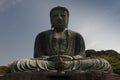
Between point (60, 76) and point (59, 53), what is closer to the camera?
Result: point (60, 76)

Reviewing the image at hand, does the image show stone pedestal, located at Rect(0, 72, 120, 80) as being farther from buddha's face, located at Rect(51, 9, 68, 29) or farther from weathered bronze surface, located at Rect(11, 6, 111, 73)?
buddha's face, located at Rect(51, 9, 68, 29)

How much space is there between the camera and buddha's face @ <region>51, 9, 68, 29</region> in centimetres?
1243

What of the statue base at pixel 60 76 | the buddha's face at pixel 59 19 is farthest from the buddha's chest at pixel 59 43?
the statue base at pixel 60 76

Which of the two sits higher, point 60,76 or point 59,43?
point 59,43

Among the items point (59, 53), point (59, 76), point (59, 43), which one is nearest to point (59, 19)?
point (59, 43)

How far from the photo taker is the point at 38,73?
9930 millimetres

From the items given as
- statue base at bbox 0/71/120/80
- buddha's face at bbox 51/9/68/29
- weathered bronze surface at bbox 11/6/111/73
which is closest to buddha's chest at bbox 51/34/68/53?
weathered bronze surface at bbox 11/6/111/73

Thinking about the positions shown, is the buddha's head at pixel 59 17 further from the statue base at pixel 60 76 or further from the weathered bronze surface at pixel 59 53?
the statue base at pixel 60 76


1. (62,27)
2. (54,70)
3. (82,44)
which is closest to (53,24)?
(62,27)

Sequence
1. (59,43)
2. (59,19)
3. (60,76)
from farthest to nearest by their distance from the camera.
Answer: (59,19) → (59,43) → (60,76)

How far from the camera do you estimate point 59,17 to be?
12.5 m

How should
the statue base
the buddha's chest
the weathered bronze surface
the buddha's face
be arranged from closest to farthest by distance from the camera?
1. the statue base
2. the weathered bronze surface
3. the buddha's chest
4. the buddha's face

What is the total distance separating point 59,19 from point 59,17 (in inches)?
3.3

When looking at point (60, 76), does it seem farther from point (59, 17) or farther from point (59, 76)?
point (59, 17)
